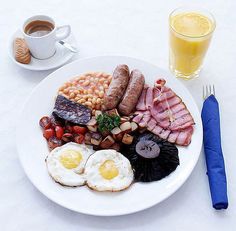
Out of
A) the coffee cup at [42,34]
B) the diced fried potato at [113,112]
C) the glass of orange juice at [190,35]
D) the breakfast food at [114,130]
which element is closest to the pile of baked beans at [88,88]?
the breakfast food at [114,130]

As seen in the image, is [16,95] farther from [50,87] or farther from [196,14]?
[196,14]

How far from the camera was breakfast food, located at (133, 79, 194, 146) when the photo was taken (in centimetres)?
208

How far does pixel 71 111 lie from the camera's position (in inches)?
85.2

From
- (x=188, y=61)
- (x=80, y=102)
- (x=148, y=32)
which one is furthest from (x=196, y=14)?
(x=80, y=102)

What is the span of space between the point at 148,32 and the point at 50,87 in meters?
0.83

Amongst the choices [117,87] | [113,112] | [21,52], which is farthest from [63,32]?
[113,112]

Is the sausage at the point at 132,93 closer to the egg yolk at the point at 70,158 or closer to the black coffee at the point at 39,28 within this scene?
the egg yolk at the point at 70,158

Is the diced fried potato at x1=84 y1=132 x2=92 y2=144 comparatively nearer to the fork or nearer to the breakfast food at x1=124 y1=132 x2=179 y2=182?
the breakfast food at x1=124 y1=132 x2=179 y2=182

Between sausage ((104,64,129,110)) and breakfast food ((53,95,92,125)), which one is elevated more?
sausage ((104,64,129,110))

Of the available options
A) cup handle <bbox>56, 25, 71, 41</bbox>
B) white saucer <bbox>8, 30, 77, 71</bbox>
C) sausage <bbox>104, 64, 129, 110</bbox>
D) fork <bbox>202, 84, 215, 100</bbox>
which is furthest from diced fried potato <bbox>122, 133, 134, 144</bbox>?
cup handle <bbox>56, 25, 71, 41</bbox>

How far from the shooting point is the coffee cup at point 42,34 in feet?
7.90

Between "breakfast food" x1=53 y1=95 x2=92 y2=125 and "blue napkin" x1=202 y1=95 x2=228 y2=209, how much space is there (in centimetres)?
64

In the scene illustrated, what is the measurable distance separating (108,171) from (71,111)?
0.45 m

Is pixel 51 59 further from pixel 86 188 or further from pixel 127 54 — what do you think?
pixel 86 188
